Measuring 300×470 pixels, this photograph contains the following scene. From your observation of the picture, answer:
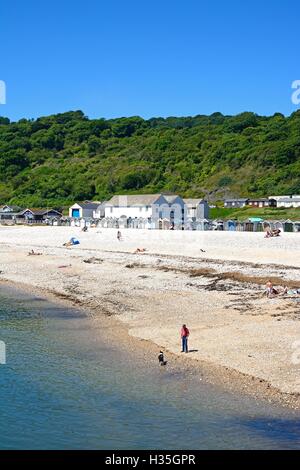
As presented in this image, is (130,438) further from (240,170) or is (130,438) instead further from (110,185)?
(110,185)

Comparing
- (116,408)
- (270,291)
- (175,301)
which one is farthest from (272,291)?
(116,408)

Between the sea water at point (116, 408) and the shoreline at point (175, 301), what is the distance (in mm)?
777

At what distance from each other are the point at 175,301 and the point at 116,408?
12034 millimetres

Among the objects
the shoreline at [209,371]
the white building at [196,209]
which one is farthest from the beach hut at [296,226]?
the shoreline at [209,371]

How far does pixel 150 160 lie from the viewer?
121m

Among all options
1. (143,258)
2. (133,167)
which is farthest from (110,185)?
(143,258)

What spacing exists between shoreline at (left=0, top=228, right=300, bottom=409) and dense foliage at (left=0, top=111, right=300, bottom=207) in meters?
52.4

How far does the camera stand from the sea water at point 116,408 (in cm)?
1280

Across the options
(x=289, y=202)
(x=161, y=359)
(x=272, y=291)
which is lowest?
(x=161, y=359)

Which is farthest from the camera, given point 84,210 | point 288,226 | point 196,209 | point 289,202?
point 84,210

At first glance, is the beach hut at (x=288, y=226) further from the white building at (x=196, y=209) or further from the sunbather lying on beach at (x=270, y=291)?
the sunbather lying on beach at (x=270, y=291)

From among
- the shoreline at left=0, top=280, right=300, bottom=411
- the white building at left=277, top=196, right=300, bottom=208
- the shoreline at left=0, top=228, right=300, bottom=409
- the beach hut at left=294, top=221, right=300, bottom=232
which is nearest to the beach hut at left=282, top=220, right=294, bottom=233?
the beach hut at left=294, top=221, right=300, bottom=232

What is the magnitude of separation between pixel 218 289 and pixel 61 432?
16.1 m

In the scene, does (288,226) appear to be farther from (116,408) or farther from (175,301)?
(116,408)
